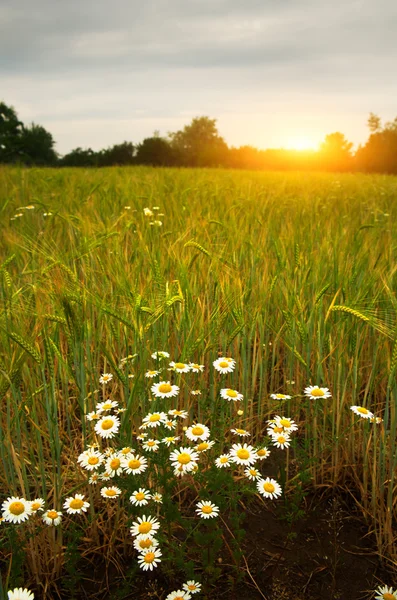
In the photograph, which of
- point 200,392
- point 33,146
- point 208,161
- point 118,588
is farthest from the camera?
point 33,146

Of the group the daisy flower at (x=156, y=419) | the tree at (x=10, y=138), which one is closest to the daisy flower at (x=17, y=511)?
the daisy flower at (x=156, y=419)

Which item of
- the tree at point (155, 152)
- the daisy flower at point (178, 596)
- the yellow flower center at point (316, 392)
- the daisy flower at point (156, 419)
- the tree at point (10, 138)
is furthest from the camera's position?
the tree at point (10, 138)

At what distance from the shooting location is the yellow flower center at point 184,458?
4.08ft

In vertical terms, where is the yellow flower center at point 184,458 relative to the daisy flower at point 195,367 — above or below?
below

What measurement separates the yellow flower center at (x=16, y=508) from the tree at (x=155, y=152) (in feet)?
82.7

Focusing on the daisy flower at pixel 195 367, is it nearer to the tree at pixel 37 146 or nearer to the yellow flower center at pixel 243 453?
the yellow flower center at pixel 243 453

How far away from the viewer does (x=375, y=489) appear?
1437 mm

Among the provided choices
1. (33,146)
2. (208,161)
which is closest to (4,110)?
(33,146)

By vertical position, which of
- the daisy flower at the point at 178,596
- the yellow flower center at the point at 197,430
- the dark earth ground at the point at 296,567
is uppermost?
the yellow flower center at the point at 197,430

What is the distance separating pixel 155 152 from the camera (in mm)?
25797

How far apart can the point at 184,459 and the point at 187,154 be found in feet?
98.6

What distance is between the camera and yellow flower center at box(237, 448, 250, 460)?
130 centimetres

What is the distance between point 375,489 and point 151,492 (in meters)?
0.66

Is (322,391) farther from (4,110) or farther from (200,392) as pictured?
(4,110)
